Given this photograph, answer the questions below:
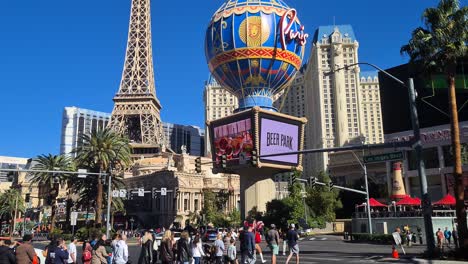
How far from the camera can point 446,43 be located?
870 inches

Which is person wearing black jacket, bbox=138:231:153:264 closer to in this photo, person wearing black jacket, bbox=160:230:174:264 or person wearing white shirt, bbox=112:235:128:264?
person wearing black jacket, bbox=160:230:174:264

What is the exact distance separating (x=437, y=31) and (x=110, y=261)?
61.7 ft

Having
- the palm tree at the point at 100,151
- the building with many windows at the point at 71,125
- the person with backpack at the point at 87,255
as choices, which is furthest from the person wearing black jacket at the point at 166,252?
the building with many windows at the point at 71,125

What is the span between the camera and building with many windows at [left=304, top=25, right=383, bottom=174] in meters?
139

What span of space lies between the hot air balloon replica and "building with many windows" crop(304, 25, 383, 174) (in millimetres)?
83524

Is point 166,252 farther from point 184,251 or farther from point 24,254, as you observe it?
point 24,254

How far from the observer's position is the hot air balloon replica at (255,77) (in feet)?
164

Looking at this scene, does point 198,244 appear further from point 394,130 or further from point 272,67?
point 394,130

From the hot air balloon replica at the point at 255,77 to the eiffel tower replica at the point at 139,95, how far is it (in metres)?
60.1

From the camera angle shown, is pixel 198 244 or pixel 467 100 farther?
pixel 467 100

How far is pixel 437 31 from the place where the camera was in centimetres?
2198

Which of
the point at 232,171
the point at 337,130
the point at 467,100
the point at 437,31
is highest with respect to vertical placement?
the point at 337,130

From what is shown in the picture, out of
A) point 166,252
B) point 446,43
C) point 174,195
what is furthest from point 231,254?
point 174,195

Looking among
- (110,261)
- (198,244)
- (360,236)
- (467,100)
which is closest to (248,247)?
(198,244)
